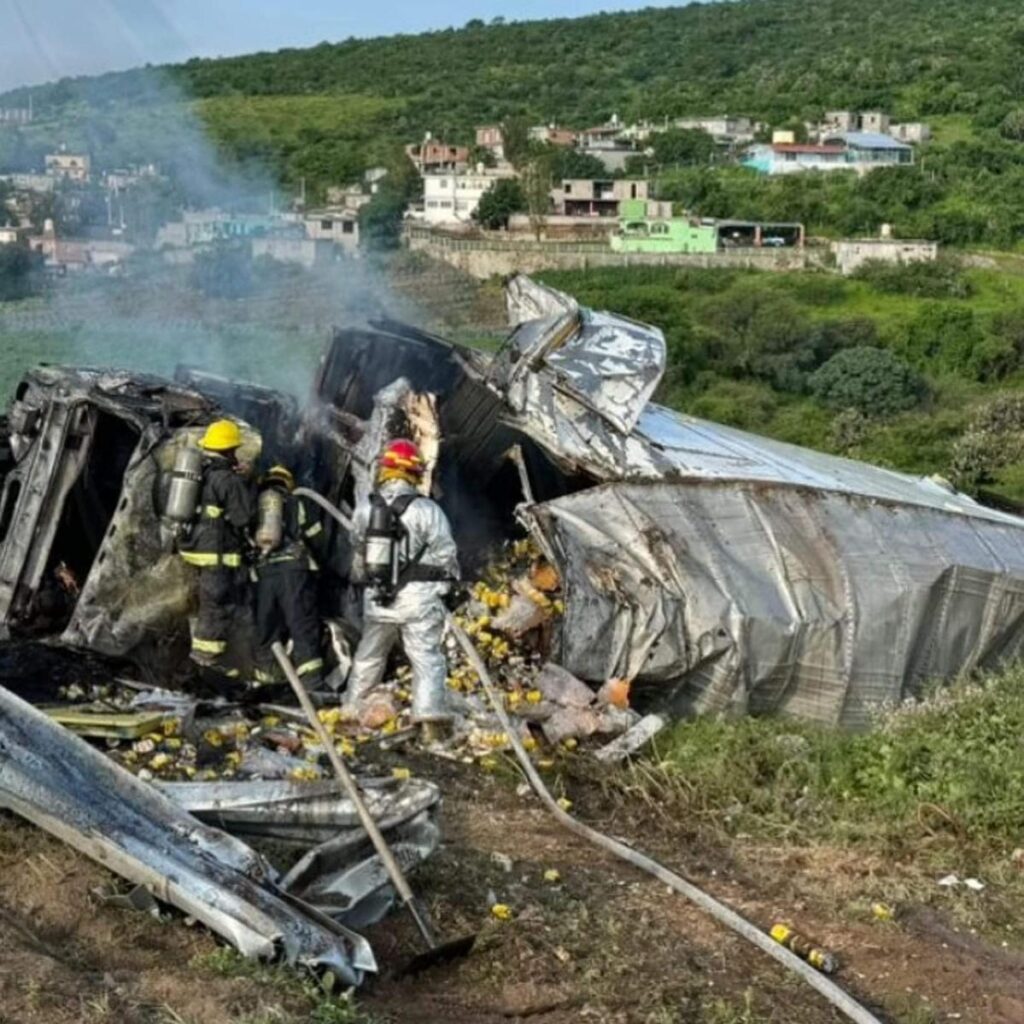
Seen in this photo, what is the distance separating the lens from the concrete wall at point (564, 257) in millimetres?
56844

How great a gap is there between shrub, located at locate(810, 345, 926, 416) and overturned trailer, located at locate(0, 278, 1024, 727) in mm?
33220

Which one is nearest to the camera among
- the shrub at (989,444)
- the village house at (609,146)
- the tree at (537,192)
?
the shrub at (989,444)

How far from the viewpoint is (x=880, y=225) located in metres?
61.2

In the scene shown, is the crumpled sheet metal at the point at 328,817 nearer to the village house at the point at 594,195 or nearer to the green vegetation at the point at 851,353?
the green vegetation at the point at 851,353

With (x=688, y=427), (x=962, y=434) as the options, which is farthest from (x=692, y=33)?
(x=688, y=427)

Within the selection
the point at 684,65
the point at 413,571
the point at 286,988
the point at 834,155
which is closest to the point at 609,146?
the point at 834,155

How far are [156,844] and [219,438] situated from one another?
2696 mm

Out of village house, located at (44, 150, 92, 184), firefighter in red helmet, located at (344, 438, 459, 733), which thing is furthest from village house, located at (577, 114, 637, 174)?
firefighter in red helmet, located at (344, 438, 459, 733)

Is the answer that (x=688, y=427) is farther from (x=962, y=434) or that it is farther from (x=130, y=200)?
(x=962, y=434)

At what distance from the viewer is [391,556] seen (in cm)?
620

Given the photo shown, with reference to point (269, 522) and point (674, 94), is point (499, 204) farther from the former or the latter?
point (269, 522)

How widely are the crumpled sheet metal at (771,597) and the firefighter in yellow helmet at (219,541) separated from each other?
1.34m

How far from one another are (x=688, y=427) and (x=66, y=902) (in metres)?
5.15

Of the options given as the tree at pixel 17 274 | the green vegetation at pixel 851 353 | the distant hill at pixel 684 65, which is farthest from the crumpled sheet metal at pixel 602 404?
the distant hill at pixel 684 65
